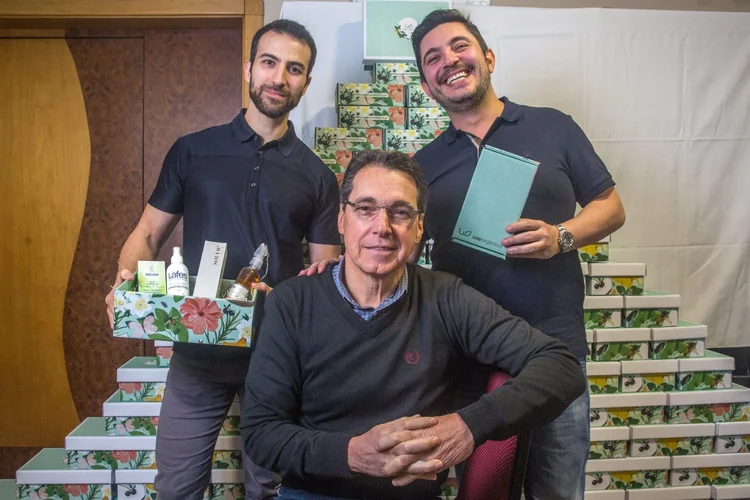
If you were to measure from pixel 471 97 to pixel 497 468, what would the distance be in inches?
31.8

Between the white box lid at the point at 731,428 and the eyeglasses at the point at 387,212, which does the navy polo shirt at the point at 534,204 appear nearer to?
the eyeglasses at the point at 387,212

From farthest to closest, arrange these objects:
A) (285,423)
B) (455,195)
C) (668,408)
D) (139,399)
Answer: (668,408) → (139,399) → (455,195) → (285,423)

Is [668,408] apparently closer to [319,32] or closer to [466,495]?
[466,495]

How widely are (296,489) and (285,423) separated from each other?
0.52ft

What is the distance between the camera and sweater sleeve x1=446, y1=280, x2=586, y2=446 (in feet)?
3.82

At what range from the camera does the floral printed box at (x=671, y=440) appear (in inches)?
89.2

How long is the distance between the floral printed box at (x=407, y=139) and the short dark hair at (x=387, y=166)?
0.93 meters

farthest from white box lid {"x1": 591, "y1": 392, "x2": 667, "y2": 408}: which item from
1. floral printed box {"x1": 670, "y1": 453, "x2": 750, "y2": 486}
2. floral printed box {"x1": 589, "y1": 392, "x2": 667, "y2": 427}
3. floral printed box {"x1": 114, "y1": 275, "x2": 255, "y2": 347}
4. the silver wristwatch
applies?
floral printed box {"x1": 114, "y1": 275, "x2": 255, "y2": 347}

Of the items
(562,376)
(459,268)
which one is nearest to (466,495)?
(562,376)

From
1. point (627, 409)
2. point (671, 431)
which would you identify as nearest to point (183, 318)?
point (627, 409)

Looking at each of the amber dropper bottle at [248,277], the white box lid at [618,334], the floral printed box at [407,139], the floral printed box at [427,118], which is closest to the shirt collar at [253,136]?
the amber dropper bottle at [248,277]

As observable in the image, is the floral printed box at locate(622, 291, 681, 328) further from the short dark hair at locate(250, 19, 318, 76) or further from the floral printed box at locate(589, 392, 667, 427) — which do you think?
the short dark hair at locate(250, 19, 318, 76)

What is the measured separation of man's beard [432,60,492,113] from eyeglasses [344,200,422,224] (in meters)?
0.35

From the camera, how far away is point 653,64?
284 centimetres
